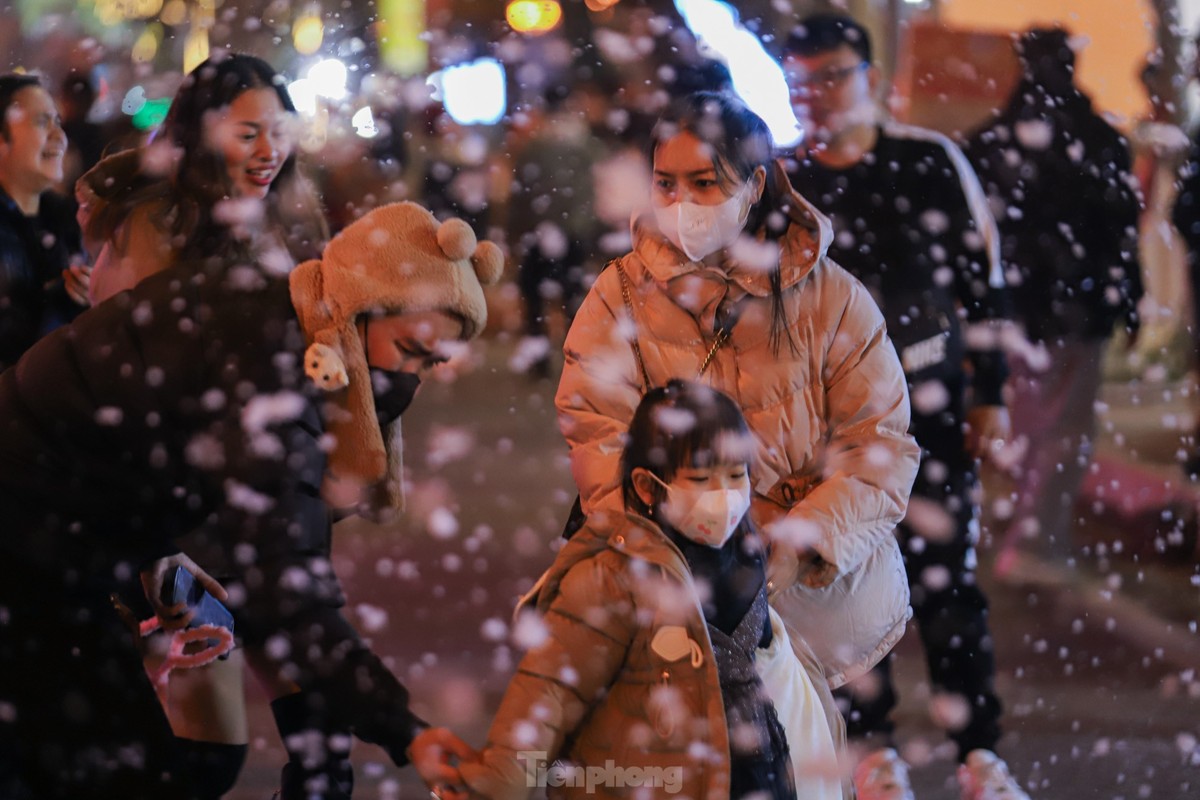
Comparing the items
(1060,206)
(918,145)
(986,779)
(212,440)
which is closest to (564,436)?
(212,440)

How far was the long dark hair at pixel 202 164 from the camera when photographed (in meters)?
2.02

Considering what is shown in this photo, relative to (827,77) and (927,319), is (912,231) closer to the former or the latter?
(927,319)

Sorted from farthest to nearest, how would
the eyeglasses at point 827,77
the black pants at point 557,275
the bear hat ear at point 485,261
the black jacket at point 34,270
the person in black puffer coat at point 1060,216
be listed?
the person in black puffer coat at point 1060,216
the black pants at point 557,275
the eyeglasses at point 827,77
the black jacket at point 34,270
the bear hat ear at point 485,261

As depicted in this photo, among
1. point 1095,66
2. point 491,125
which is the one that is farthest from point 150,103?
point 1095,66

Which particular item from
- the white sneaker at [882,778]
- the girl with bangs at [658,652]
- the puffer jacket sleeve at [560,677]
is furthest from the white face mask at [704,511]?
the white sneaker at [882,778]

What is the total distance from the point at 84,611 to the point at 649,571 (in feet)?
2.49

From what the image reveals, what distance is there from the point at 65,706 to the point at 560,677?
67cm

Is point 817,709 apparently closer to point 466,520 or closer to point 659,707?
point 659,707

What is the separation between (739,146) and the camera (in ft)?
6.23

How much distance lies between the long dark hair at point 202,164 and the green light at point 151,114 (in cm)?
18

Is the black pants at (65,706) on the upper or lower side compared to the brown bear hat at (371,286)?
lower

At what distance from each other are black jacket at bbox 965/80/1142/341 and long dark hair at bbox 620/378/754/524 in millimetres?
1422

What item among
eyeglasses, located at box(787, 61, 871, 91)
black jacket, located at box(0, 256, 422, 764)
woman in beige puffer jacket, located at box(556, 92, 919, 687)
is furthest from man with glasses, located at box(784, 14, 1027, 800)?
black jacket, located at box(0, 256, 422, 764)

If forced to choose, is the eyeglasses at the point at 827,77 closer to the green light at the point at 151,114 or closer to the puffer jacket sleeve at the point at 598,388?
the puffer jacket sleeve at the point at 598,388
